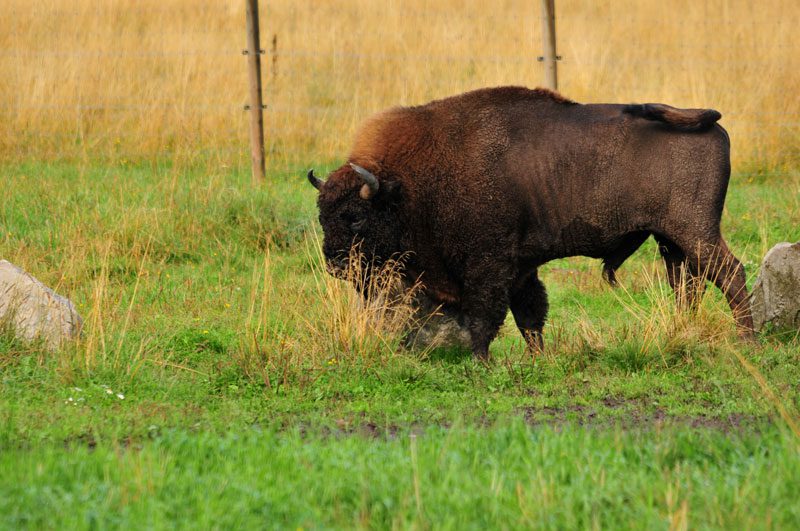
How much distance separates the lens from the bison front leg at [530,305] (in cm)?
833

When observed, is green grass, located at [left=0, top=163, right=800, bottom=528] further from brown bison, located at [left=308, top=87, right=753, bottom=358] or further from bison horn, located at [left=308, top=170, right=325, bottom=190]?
bison horn, located at [left=308, top=170, right=325, bottom=190]

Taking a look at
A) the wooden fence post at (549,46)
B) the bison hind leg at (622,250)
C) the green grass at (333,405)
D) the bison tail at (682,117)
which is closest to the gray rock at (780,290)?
the green grass at (333,405)

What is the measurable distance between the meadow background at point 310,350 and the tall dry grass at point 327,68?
0.19 feet

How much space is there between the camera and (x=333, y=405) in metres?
6.50

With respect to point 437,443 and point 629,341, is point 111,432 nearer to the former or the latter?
point 437,443

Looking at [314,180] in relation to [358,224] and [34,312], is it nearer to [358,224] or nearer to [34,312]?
[358,224]

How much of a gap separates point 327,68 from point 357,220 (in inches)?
386

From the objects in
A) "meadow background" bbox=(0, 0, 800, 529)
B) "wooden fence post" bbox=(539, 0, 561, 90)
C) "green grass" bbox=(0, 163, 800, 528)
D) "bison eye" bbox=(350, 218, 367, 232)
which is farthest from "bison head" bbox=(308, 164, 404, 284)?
"wooden fence post" bbox=(539, 0, 561, 90)

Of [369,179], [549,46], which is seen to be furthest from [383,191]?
[549,46]

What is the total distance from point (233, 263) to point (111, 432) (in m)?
5.09

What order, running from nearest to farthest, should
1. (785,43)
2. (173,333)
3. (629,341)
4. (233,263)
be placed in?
(629,341) → (173,333) → (233,263) → (785,43)

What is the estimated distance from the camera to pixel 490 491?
181 inches

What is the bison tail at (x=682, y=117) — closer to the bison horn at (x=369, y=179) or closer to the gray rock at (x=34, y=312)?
the bison horn at (x=369, y=179)

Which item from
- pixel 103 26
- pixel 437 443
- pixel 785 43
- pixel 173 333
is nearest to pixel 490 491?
A: pixel 437 443
